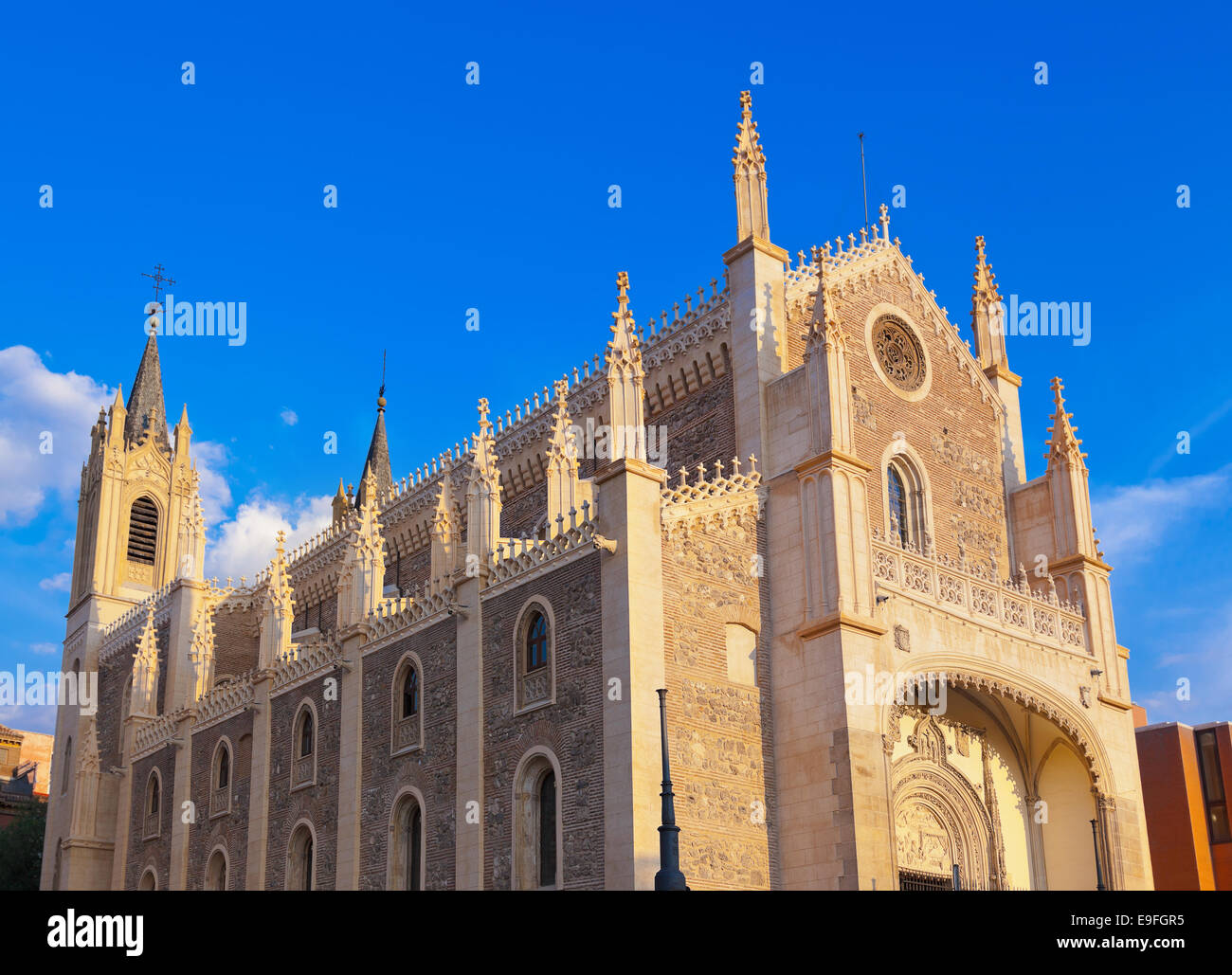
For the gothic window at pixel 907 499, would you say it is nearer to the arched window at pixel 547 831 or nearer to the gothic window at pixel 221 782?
the arched window at pixel 547 831

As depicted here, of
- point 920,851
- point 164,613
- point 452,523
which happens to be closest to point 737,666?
point 920,851

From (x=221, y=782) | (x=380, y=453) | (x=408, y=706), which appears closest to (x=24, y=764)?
(x=380, y=453)

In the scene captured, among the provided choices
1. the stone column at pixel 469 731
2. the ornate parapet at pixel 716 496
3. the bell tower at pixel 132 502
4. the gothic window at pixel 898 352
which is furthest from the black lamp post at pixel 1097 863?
the bell tower at pixel 132 502

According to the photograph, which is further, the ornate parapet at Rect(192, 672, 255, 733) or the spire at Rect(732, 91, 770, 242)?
the ornate parapet at Rect(192, 672, 255, 733)

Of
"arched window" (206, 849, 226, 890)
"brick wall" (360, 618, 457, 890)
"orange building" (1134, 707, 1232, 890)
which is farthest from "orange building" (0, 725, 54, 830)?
"orange building" (1134, 707, 1232, 890)

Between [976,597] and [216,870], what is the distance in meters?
23.6

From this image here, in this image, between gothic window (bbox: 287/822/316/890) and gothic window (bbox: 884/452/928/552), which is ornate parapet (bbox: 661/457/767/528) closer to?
gothic window (bbox: 884/452/928/552)

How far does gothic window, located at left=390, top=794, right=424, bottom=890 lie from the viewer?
104 ft

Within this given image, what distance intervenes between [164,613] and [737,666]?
1102 inches

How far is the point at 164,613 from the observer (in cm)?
4912

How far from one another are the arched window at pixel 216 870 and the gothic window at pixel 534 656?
15515 mm

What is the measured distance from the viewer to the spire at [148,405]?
5869 centimetres

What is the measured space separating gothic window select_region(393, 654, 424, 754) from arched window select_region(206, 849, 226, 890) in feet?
33.0
